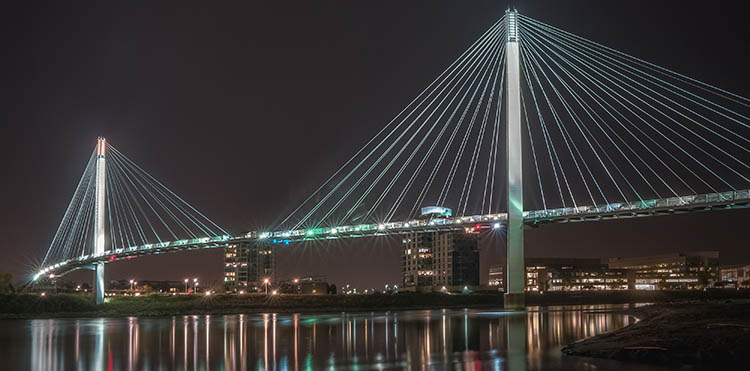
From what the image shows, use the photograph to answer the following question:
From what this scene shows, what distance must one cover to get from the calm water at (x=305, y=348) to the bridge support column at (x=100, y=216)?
32.8 m

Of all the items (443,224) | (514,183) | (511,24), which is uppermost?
(511,24)

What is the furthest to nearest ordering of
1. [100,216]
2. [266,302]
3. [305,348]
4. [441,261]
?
[441,261], [100,216], [266,302], [305,348]

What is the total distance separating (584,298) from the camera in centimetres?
7731

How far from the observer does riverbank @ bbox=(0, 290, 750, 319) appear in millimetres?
48281

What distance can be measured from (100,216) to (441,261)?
2901 inches

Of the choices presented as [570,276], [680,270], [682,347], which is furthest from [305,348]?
[680,270]

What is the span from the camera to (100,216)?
65.8 m

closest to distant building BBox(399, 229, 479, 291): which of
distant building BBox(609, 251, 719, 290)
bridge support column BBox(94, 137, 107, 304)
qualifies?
distant building BBox(609, 251, 719, 290)

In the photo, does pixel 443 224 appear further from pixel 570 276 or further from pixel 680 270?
pixel 680 270

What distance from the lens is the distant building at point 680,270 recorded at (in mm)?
166250

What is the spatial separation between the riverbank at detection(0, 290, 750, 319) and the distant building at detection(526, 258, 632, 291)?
208 ft

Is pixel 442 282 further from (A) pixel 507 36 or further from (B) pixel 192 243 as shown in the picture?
(A) pixel 507 36

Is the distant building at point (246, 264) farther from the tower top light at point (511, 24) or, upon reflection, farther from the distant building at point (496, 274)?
the tower top light at point (511, 24)

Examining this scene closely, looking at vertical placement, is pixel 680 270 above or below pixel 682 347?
below
